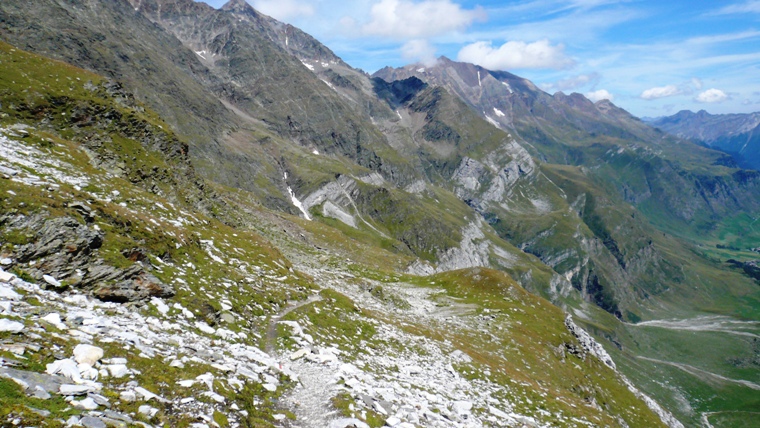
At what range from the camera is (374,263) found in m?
113

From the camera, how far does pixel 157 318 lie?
17.5 m

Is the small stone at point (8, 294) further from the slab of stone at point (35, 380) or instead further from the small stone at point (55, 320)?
the slab of stone at point (35, 380)

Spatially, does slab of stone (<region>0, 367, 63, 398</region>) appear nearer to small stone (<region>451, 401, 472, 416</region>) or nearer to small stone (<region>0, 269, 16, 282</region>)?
small stone (<region>0, 269, 16, 282</region>)

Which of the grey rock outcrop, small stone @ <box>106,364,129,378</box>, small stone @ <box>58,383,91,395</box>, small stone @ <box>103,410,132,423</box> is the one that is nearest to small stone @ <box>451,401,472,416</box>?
small stone @ <box>106,364,129,378</box>

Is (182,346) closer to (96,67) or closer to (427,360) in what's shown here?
(427,360)

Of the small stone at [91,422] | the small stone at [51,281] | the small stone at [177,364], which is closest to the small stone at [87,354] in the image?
the small stone at [177,364]

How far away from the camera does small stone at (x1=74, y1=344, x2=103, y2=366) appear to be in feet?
36.4

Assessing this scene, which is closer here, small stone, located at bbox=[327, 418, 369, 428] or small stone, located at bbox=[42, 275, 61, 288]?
small stone, located at bbox=[327, 418, 369, 428]

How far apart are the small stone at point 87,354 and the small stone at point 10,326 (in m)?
1.59

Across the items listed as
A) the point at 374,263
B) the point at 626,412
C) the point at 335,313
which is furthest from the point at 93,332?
the point at 374,263

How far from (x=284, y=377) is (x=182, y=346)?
469cm

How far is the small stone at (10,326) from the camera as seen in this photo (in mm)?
10796

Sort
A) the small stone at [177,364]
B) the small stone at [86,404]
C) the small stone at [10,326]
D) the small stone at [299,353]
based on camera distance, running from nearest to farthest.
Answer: the small stone at [86,404] → the small stone at [10,326] → the small stone at [177,364] → the small stone at [299,353]

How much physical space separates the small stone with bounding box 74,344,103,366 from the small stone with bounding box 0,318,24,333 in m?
1.59
